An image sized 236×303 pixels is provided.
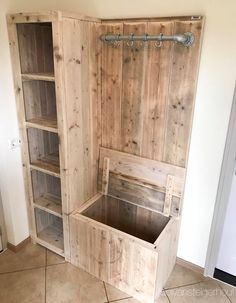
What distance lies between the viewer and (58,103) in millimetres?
1804

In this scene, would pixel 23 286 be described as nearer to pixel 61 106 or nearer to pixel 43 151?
pixel 43 151

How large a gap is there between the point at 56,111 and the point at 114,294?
4.92ft

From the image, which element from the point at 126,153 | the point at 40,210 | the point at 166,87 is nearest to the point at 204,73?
the point at 166,87

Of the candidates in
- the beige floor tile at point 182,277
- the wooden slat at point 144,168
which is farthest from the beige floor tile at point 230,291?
the wooden slat at point 144,168

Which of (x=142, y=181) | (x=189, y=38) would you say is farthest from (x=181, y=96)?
(x=142, y=181)

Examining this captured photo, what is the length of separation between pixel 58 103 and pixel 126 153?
2.25 feet

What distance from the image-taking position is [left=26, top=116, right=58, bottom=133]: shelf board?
78.0 inches

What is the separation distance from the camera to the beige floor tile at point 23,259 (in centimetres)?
225

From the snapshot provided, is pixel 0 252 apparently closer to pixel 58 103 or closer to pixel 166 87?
pixel 58 103

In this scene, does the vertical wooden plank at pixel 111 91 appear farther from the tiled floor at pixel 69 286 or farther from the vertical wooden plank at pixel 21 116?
the tiled floor at pixel 69 286

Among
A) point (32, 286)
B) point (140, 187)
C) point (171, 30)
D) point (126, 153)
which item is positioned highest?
point (171, 30)

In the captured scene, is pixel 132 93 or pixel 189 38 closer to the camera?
pixel 189 38

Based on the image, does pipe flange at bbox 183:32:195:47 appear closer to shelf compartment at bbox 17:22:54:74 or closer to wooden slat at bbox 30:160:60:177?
shelf compartment at bbox 17:22:54:74

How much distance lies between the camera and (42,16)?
1.67 m
